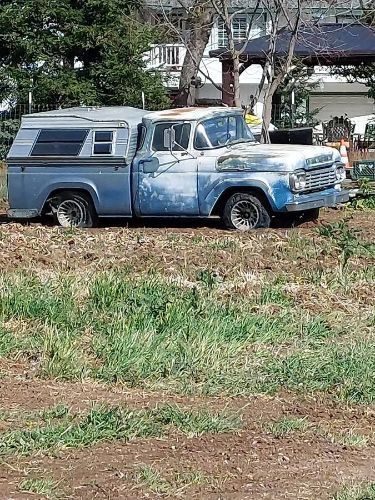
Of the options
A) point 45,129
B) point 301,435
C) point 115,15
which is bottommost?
point 301,435

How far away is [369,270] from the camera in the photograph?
10.5 meters

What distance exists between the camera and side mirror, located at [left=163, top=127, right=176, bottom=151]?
47.8 ft

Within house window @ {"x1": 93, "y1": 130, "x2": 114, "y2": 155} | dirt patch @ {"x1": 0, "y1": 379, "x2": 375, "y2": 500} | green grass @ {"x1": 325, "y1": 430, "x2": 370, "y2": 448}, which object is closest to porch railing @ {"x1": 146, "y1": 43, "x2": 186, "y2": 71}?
house window @ {"x1": 93, "y1": 130, "x2": 114, "y2": 155}

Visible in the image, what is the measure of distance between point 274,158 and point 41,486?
960cm

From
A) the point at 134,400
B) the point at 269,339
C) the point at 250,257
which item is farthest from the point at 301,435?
the point at 250,257

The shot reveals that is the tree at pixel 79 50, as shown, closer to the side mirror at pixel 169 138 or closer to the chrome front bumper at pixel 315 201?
the side mirror at pixel 169 138

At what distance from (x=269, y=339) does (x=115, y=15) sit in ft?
70.6

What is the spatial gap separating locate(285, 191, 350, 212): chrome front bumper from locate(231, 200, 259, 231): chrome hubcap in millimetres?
585

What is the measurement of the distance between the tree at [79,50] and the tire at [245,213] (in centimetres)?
1336

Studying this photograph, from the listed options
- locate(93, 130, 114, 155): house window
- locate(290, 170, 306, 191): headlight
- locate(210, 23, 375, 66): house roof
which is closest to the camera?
locate(290, 170, 306, 191): headlight

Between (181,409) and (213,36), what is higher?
→ (213,36)

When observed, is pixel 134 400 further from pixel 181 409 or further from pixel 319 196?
pixel 319 196

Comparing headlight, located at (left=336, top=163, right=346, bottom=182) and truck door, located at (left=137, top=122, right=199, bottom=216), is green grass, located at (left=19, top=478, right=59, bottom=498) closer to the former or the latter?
truck door, located at (left=137, top=122, right=199, bottom=216)

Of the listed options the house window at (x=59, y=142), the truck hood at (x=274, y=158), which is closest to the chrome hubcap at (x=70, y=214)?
the house window at (x=59, y=142)
